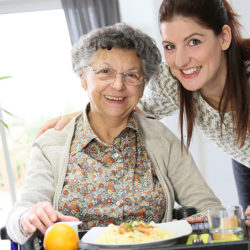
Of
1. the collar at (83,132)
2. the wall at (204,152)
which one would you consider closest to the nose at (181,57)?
the collar at (83,132)

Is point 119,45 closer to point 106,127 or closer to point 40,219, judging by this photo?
point 106,127

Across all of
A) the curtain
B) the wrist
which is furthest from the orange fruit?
the curtain

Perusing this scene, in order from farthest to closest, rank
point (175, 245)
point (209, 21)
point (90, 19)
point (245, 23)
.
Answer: point (90, 19), point (245, 23), point (209, 21), point (175, 245)

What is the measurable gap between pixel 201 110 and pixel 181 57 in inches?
15.7

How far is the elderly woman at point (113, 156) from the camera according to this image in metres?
1.82

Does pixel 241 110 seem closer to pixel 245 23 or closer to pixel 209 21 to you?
pixel 209 21

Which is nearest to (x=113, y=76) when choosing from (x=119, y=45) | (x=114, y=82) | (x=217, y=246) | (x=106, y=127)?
(x=114, y=82)

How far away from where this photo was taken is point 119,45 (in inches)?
76.0

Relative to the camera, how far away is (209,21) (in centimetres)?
170

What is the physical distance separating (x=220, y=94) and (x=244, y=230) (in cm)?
84

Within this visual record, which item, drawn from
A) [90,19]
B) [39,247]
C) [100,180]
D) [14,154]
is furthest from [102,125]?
[14,154]

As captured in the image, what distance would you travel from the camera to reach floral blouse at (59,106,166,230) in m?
1.81

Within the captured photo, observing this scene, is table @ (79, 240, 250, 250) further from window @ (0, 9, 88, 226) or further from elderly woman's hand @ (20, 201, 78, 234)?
→ window @ (0, 9, 88, 226)

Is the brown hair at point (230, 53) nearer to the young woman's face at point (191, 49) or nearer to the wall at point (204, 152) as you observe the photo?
the young woman's face at point (191, 49)
